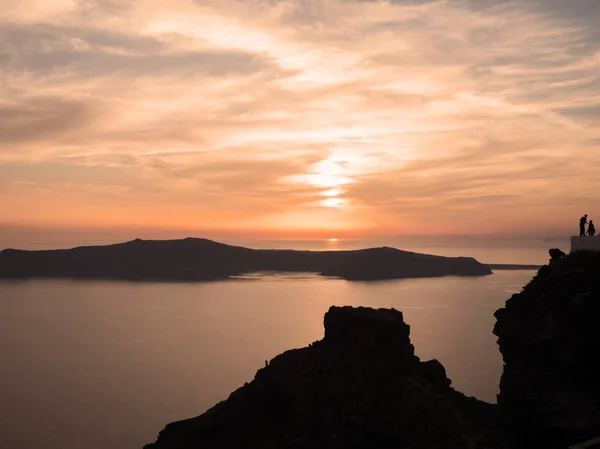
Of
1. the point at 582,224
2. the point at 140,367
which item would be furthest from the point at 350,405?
the point at 140,367

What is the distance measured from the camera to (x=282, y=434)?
48.5 meters

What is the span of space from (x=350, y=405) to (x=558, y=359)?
19075 mm

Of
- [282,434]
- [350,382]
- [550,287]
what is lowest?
[282,434]

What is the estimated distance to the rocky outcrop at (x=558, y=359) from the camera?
3191cm

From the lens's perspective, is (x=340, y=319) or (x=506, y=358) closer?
(x=506, y=358)

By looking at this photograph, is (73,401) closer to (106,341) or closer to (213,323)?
(106,341)

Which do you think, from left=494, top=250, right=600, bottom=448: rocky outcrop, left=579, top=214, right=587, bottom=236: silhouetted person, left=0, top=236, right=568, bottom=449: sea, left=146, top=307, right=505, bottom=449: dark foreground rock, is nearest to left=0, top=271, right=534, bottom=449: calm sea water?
left=0, top=236, right=568, bottom=449: sea

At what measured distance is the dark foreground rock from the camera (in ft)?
144

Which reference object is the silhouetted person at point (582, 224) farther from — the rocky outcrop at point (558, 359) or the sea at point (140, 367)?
the sea at point (140, 367)

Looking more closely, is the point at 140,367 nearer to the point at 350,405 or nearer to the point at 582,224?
the point at 350,405

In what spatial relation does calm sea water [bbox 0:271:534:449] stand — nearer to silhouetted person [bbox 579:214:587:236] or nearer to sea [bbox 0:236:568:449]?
sea [bbox 0:236:568:449]

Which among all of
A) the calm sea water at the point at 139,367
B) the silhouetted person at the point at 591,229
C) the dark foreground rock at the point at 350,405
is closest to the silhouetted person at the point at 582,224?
the silhouetted person at the point at 591,229

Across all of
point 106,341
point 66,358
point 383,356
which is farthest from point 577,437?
point 106,341

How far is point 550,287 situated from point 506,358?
5982mm
